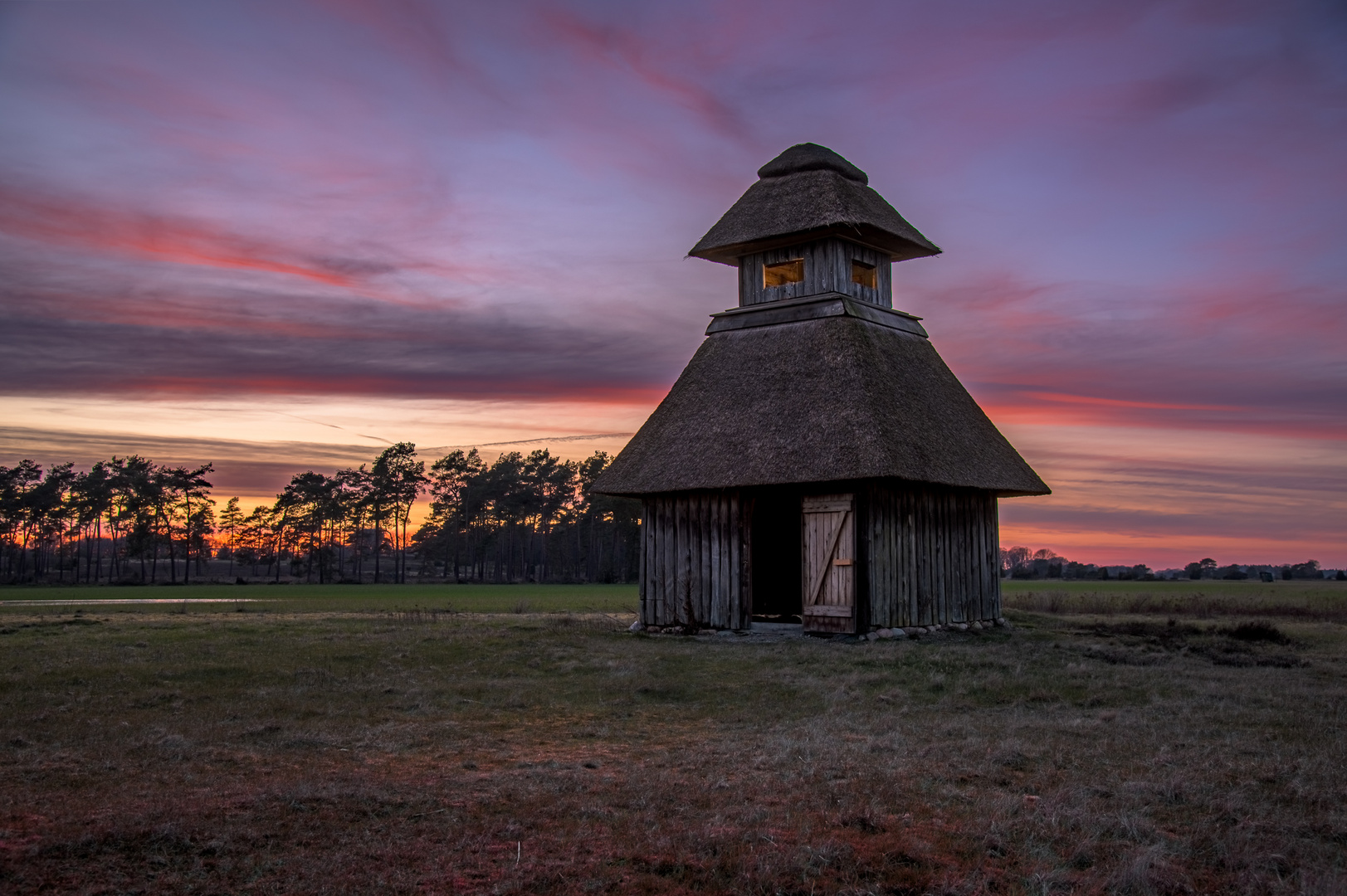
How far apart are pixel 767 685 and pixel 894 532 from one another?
331 inches

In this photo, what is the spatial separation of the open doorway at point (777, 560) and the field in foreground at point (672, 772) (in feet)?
36.3

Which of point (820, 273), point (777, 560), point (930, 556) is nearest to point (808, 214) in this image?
point (820, 273)

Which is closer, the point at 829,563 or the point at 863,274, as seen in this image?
the point at 829,563

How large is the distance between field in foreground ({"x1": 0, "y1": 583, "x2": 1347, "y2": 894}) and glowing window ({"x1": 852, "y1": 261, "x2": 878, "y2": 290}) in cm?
1199

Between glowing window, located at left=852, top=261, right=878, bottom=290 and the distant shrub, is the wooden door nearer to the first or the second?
glowing window, located at left=852, top=261, right=878, bottom=290

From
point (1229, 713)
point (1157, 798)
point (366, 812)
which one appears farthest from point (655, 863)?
point (1229, 713)

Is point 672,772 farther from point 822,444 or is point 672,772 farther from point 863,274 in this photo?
point 863,274

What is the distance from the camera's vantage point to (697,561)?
25484 mm

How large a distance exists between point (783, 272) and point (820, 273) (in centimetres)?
123

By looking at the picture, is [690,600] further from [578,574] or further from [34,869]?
[578,574]

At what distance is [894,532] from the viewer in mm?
23812

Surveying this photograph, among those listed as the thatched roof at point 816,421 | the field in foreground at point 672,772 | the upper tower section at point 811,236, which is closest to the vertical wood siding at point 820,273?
the upper tower section at point 811,236

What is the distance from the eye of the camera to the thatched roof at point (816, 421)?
23141 millimetres

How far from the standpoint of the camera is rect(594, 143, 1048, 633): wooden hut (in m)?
23.3
